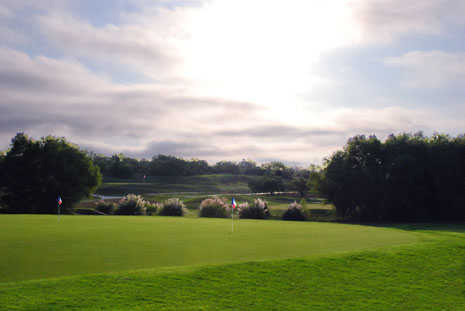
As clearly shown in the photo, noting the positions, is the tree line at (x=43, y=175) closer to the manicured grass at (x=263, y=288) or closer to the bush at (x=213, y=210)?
the bush at (x=213, y=210)

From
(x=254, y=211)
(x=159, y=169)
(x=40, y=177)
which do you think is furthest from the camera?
(x=159, y=169)

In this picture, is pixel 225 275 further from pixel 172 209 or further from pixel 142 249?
pixel 172 209

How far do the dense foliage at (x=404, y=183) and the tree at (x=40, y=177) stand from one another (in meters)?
24.2

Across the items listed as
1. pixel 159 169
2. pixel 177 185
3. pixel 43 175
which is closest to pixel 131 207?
pixel 43 175

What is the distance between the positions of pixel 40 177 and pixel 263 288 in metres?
36.4

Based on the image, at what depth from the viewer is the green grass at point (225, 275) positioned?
6293 mm

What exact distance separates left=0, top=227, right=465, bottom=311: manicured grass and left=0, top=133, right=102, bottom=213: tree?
109 feet

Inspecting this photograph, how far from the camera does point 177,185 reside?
93.6 m

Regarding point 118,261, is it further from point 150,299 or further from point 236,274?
point 236,274

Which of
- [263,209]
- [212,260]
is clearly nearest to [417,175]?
[263,209]

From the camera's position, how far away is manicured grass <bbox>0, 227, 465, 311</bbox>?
6.14 metres

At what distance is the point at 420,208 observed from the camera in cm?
3262

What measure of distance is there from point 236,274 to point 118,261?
2450mm

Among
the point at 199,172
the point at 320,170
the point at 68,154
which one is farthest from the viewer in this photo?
the point at 199,172
